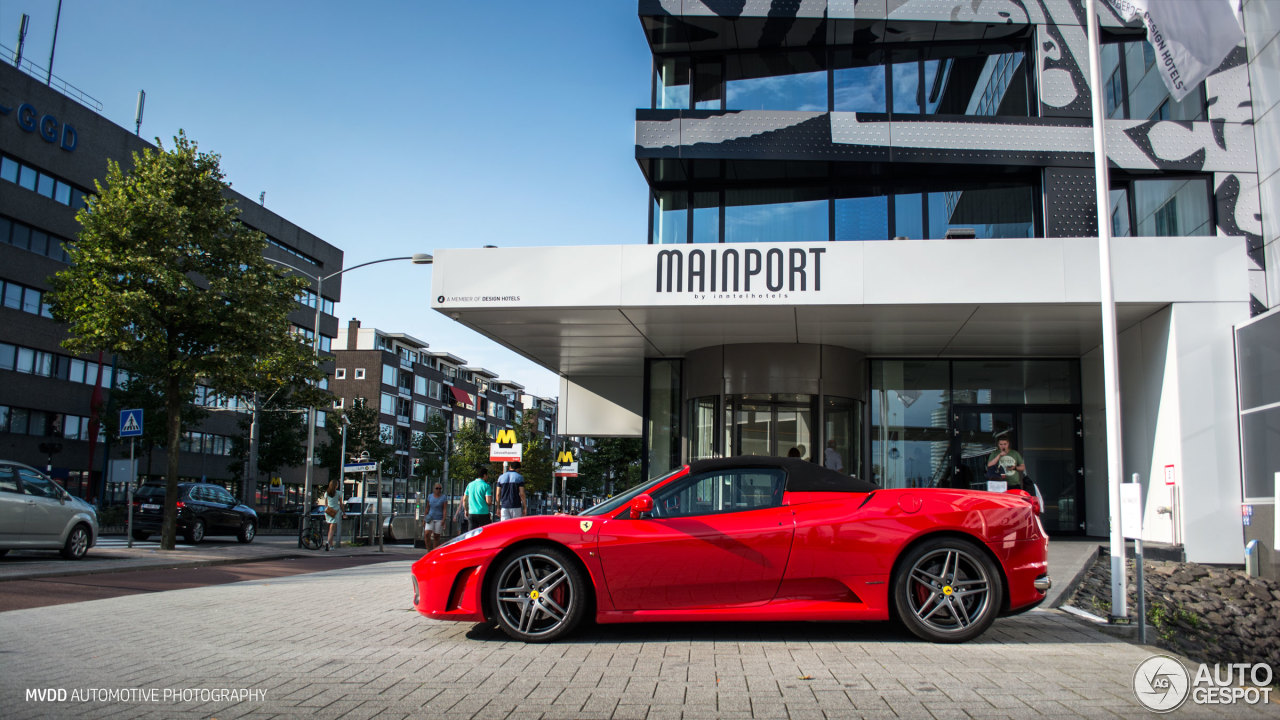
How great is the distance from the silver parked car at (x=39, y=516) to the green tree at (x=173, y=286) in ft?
10.2

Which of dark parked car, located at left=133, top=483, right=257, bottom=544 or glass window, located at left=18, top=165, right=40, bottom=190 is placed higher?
glass window, located at left=18, top=165, right=40, bottom=190

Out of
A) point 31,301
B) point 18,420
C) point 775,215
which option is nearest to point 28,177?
point 31,301

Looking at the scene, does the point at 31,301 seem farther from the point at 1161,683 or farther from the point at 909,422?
the point at 1161,683

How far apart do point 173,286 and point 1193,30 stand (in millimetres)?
17659

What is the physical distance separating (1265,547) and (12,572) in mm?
16528

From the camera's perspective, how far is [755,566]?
5992 mm

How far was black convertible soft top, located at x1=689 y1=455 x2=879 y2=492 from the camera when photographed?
638cm

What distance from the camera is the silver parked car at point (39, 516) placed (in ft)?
44.8

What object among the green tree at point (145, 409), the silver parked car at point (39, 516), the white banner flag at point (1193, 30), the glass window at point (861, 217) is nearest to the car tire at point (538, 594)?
the white banner flag at point (1193, 30)

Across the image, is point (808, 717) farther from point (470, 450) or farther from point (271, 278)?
point (470, 450)

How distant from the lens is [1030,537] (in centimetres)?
617

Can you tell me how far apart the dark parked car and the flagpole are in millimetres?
21596

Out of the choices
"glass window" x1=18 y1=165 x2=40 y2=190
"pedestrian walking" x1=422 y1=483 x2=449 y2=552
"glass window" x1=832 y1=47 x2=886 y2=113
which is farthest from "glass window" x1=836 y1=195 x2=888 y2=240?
"glass window" x1=18 y1=165 x2=40 y2=190

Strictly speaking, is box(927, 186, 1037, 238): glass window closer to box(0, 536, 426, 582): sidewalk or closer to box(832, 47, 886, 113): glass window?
box(832, 47, 886, 113): glass window
